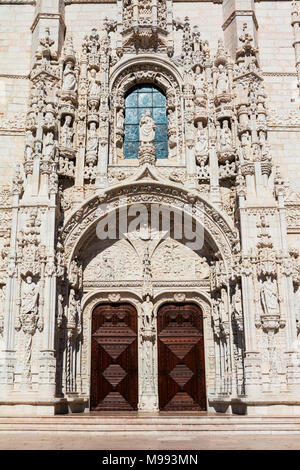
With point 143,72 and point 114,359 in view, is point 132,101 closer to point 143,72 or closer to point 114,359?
point 143,72

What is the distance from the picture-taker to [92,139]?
1381cm

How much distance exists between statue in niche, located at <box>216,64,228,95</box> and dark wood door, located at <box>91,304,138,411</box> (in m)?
6.00

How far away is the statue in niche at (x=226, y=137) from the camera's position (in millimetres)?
13562

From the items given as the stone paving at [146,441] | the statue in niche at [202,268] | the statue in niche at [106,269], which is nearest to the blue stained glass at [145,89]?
the statue in niche at [106,269]

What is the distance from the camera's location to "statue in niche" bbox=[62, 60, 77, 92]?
550 inches

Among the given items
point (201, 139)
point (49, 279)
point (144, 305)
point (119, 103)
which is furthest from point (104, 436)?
point (119, 103)

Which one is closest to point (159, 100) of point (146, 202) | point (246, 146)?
point (246, 146)

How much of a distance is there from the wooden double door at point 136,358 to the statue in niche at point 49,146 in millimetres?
3930

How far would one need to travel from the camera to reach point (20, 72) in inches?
567

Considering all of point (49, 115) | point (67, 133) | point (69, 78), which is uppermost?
point (69, 78)

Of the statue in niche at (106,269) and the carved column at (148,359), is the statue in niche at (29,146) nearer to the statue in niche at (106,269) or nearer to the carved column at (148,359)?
the statue in niche at (106,269)

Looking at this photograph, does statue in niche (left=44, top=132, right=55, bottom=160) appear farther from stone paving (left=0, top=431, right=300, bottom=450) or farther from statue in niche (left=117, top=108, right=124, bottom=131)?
stone paving (left=0, top=431, right=300, bottom=450)

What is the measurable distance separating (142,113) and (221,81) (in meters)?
2.28
